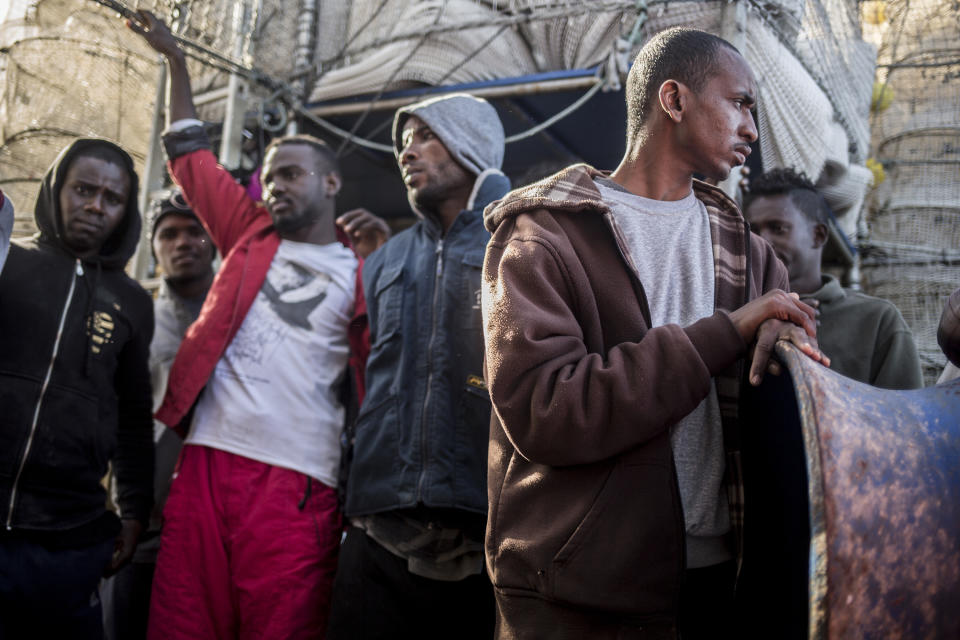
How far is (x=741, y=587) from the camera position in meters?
1.68

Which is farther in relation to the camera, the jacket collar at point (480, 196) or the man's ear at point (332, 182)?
the man's ear at point (332, 182)

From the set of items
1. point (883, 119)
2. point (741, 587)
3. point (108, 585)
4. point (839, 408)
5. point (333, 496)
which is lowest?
point (108, 585)

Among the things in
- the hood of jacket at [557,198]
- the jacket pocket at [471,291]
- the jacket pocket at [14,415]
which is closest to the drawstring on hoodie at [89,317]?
the jacket pocket at [14,415]

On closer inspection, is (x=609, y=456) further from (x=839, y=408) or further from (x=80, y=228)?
(x=80, y=228)

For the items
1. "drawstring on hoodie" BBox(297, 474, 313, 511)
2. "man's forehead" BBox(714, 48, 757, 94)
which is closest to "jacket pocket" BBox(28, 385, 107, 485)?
"drawstring on hoodie" BBox(297, 474, 313, 511)

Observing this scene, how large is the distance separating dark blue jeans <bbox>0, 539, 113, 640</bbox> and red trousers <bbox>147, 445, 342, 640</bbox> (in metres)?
0.21

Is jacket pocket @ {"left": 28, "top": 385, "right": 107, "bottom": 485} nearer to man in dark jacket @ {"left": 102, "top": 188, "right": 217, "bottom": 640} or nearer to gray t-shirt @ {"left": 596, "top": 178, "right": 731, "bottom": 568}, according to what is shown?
man in dark jacket @ {"left": 102, "top": 188, "right": 217, "bottom": 640}

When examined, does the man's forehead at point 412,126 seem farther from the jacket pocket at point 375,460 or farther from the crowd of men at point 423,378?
the jacket pocket at point 375,460

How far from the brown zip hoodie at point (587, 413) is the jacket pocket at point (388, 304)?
39.4 inches

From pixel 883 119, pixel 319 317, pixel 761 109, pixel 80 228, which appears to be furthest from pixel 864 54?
pixel 80 228

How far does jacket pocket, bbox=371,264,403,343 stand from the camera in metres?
2.66

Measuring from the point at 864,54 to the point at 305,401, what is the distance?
5591 mm

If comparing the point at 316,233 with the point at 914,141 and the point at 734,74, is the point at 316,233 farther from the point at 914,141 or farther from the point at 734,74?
the point at 914,141

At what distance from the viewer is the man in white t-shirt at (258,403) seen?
→ 2725 mm
